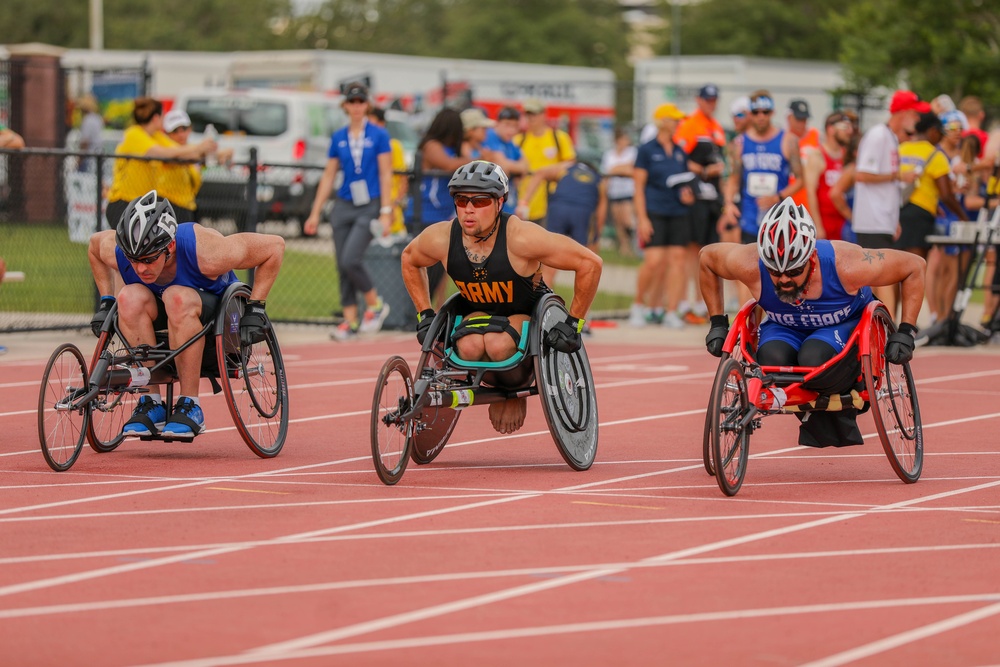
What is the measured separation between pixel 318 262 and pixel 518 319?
1490 cm

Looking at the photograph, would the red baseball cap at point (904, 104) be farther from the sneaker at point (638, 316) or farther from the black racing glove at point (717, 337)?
the black racing glove at point (717, 337)

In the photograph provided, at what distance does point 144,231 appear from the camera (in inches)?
365

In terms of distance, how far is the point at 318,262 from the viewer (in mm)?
23938

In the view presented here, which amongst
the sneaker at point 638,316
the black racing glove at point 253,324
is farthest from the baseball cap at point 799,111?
the black racing glove at point 253,324

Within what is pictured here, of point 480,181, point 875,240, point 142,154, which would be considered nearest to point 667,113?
point 875,240

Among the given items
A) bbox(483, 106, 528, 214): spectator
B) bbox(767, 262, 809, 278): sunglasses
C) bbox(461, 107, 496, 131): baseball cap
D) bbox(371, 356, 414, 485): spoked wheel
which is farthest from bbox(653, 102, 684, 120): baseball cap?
bbox(371, 356, 414, 485): spoked wheel

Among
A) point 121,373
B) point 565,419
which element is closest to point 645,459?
point 565,419

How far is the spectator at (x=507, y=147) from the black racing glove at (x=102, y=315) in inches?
306

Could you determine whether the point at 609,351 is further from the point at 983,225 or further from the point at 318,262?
the point at 318,262

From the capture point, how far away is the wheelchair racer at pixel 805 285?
8.77 metres

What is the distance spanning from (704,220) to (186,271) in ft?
30.2

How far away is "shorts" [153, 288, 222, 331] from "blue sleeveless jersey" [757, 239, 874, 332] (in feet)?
9.45

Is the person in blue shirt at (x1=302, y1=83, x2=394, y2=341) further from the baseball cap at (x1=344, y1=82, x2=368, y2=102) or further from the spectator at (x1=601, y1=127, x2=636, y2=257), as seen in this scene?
the spectator at (x1=601, y1=127, x2=636, y2=257)

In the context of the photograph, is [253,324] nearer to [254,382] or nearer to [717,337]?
[254,382]
